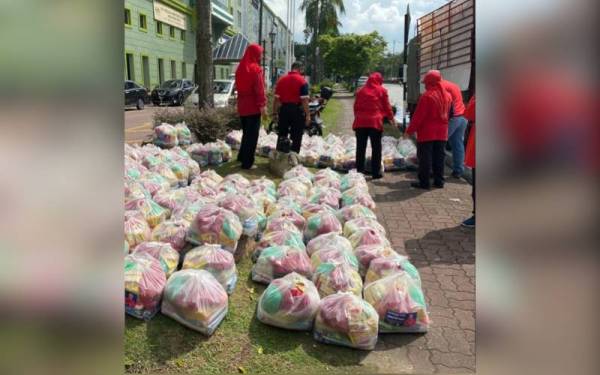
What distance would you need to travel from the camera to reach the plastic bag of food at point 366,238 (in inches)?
160

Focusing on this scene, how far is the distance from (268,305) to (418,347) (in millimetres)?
937

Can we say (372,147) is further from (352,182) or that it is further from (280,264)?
(280,264)

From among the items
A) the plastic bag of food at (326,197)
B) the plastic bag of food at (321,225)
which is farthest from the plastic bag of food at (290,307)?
the plastic bag of food at (326,197)

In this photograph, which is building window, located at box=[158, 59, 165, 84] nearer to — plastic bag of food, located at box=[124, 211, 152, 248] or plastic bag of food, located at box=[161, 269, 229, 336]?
plastic bag of food, located at box=[124, 211, 152, 248]

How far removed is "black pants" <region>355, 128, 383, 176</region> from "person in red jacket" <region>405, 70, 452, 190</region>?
69 centimetres

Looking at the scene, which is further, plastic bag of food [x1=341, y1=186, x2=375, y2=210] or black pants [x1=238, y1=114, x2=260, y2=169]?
black pants [x1=238, y1=114, x2=260, y2=169]

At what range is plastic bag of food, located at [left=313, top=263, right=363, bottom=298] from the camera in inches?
133

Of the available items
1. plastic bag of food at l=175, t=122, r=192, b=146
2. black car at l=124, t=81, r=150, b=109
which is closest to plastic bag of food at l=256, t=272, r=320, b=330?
plastic bag of food at l=175, t=122, r=192, b=146

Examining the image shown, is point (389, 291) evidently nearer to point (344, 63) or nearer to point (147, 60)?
point (147, 60)

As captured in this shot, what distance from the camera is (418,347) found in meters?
3.04

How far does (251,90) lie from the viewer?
716cm

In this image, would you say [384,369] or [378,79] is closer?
[384,369]
